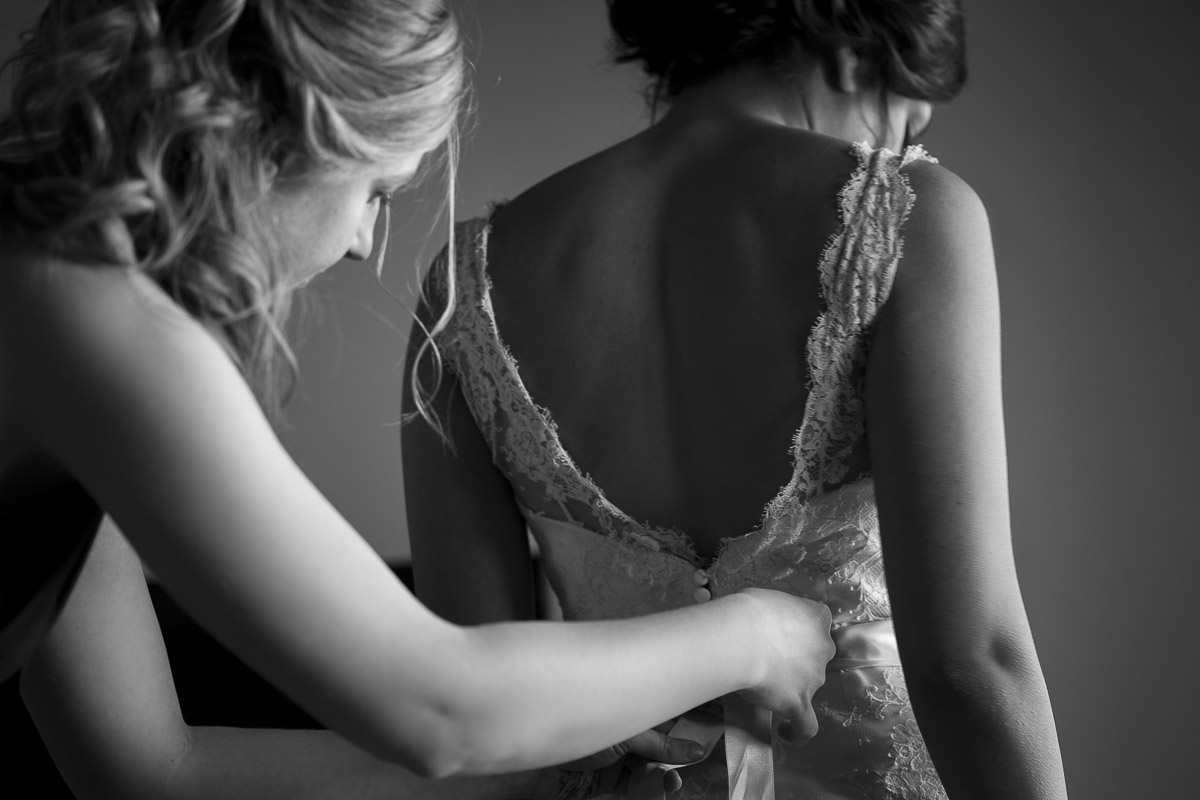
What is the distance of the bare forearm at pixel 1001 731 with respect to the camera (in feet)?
3.30

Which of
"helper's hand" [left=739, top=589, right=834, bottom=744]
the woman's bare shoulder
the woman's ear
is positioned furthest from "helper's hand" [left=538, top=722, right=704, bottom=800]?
the woman's ear

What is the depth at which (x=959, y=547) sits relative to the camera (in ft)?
3.29

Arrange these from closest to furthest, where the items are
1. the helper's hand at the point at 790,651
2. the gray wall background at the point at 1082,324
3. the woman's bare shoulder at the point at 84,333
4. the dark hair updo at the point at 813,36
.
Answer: the woman's bare shoulder at the point at 84,333 → the helper's hand at the point at 790,651 → the dark hair updo at the point at 813,36 → the gray wall background at the point at 1082,324

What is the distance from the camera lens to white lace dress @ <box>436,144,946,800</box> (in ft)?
3.51

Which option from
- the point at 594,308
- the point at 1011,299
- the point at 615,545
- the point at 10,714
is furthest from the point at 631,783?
the point at 1011,299

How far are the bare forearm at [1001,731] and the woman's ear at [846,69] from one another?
0.63 m

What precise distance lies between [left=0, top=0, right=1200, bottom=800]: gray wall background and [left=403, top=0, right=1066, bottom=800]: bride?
62.4 inches

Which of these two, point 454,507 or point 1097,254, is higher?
point 454,507

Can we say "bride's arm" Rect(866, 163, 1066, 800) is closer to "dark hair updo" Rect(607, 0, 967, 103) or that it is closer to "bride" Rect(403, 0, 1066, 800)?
"bride" Rect(403, 0, 1066, 800)

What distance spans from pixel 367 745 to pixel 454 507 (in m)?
0.66

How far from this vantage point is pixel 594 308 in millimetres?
1164

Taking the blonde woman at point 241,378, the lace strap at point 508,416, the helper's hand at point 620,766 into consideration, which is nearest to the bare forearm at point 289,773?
the helper's hand at point 620,766

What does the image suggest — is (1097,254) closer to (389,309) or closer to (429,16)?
(389,309)

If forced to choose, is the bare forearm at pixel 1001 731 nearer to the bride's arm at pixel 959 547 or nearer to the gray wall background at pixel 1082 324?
the bride's arm at pixel 959 547
